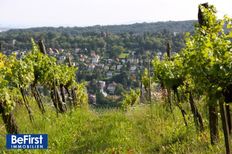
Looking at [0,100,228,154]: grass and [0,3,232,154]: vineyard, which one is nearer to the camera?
[0,3,232,154]: vineyard

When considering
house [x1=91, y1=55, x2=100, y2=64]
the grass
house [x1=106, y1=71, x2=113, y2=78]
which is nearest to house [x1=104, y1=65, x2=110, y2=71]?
house [x1=91, y1=55, x2=100, y2=64]

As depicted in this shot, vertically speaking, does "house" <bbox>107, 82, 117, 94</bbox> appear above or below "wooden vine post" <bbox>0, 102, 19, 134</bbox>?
below

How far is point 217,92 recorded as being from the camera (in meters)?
5.36

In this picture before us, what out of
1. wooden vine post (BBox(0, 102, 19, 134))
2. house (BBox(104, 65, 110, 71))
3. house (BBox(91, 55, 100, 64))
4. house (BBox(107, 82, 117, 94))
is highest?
wooden vine post (BBox(0, 102, 19, 134))

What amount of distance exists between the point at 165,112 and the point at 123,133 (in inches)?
94.0

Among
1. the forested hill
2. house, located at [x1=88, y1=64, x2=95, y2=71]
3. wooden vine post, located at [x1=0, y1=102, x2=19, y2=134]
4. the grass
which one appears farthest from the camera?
the forested hill

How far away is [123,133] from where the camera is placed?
10047 millimetres

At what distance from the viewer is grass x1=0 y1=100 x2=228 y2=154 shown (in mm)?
8250

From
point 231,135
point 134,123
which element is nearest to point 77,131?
point 134,123

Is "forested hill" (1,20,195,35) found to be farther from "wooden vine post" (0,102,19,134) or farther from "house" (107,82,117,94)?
"wooden vine post" (0,102,19,134)

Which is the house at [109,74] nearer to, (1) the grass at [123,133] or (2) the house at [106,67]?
(2) the house at [106,67]

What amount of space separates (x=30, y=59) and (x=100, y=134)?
404 cm

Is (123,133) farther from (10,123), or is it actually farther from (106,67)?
(106,67)

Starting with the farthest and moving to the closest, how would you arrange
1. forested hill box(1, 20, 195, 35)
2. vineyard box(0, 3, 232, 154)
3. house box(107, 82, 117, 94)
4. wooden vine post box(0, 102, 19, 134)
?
forested hill box(1, 20, 195, 35) < house box(107, 82, 117, 94) < wooden vine post box(0, 102, 19, 134) < vineyard box(0, 3, 232, 154)
